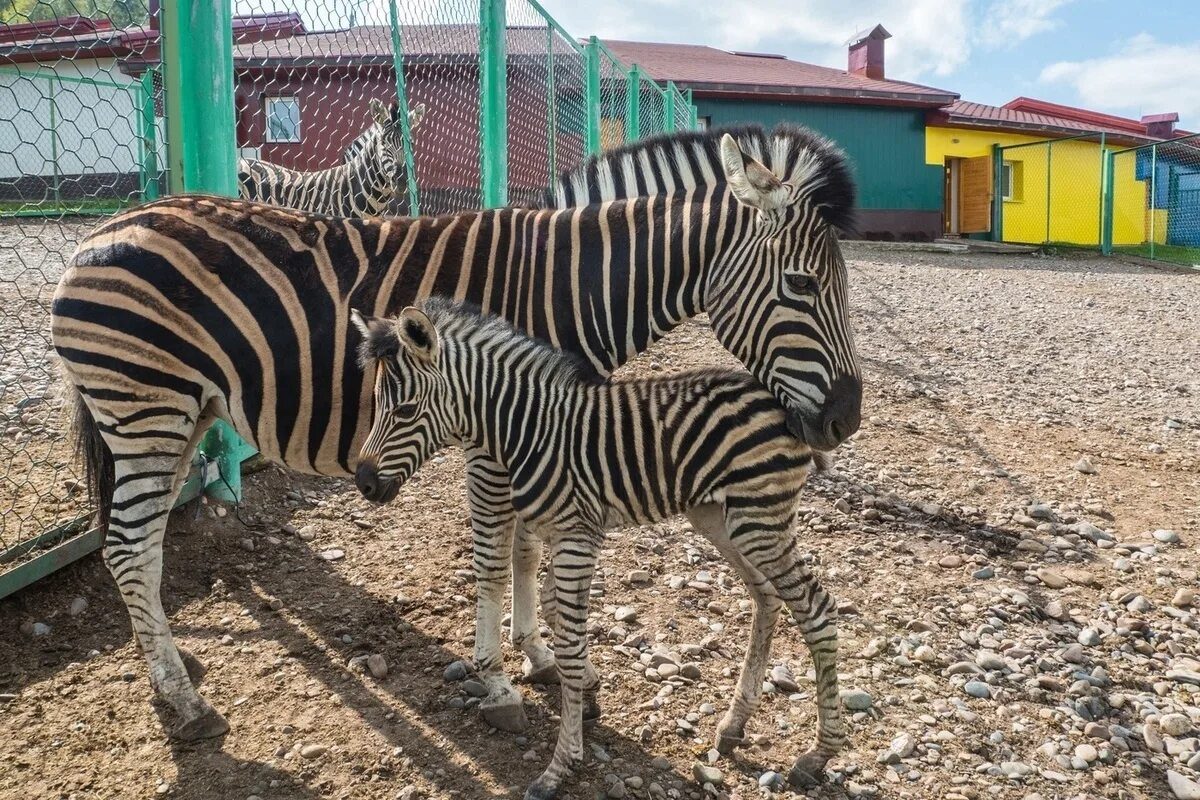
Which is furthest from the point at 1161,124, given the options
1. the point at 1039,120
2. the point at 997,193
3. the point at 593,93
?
the point at 593,93

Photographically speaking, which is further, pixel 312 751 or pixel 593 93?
pixel 593 93

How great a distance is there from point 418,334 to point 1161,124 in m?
51.2

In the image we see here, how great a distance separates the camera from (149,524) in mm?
3869

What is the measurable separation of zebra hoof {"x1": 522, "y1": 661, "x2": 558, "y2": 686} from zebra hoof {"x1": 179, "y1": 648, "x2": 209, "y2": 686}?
1.46 meters

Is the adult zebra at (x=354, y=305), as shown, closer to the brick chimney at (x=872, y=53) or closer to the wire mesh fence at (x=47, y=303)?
the wire mesh fence at (x=47, y=303)

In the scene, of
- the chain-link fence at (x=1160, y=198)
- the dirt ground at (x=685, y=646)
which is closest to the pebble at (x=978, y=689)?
the dirt ground at (x=685, y=646)

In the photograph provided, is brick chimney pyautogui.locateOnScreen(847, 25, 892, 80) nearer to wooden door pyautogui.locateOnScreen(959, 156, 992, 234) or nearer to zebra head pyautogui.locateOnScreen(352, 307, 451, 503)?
wooden door pyautogui.locateOnScreen(959, 156, 992, 234)

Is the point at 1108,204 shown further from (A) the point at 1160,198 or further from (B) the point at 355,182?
(B) the point at 355,182

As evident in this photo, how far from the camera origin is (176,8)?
15.5 feet

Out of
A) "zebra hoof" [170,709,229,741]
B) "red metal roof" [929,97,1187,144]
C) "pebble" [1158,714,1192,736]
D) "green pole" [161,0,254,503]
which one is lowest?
"pebble" [1158,714,1192,736]

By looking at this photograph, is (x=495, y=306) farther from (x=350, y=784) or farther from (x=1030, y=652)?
(x=1030, y=652)

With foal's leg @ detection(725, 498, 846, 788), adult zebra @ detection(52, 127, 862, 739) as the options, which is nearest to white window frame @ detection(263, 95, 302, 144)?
adult zebra @ detection(52, 127, 862, 739)

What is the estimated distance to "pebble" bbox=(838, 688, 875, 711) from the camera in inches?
158

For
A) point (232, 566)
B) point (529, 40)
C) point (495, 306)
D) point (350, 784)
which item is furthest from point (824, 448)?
point (529, 40)
